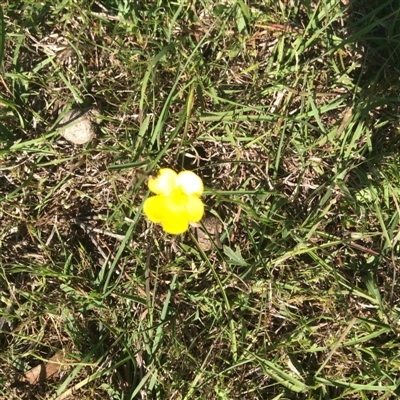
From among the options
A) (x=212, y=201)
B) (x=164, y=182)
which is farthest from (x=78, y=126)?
(x=212, y=201)

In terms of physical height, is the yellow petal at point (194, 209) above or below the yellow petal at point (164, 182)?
below

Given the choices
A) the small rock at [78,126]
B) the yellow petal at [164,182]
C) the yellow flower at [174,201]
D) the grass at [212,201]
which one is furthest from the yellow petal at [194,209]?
the small rock at [78,126]

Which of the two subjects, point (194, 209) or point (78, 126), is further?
point (78, 126)

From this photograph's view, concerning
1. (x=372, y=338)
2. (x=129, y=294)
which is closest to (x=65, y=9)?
(x=129, y=294)

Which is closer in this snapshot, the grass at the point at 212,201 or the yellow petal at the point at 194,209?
the yellow petal at the point at 194,209

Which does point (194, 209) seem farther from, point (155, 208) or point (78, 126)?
point (78, 126)

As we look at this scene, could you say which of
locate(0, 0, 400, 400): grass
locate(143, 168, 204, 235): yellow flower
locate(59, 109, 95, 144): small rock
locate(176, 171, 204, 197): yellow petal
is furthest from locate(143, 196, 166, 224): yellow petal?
locate(59, 109, 95, 144): small rock

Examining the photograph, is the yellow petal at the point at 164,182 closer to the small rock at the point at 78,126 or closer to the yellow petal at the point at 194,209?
the yellow petal at the point at 194,209

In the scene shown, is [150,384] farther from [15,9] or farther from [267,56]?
[15,9]
